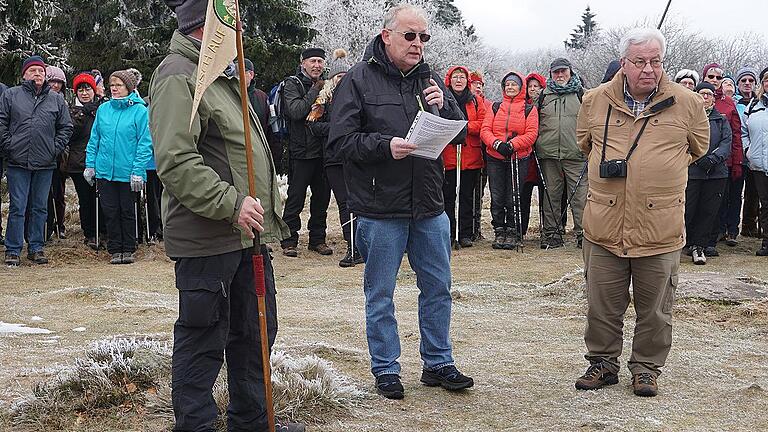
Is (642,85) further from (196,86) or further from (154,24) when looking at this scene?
(154,24)

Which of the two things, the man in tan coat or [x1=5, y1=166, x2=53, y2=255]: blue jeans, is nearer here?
the man in tan coat

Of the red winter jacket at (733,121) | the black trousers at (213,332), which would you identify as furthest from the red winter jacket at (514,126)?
the black trousers at (213,332)

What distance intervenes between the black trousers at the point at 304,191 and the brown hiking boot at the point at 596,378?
227 inches

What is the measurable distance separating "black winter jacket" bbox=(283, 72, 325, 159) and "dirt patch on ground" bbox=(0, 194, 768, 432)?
51.2 inches

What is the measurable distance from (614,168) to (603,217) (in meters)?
0.29

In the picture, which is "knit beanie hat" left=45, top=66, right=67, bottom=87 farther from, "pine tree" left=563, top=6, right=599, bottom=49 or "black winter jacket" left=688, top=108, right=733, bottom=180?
"pine tree" left=563, top=6, right=599, bottom=49

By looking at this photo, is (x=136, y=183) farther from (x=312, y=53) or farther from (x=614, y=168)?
(x=614, y=168)

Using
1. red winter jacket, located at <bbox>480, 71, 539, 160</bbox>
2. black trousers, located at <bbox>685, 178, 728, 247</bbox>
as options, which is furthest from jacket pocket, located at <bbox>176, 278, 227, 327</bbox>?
black trousers, located at <bbox>685, 178, 728, 247</bbox>

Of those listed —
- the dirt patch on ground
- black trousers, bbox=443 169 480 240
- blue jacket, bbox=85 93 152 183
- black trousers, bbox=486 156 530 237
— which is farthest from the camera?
black trousers, bbox=443 169 480 240

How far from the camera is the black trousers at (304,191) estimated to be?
10.8 meters

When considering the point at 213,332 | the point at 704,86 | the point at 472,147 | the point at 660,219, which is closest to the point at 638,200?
the point at 660,219

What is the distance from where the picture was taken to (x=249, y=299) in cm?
407

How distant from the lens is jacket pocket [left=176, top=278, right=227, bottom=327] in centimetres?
382

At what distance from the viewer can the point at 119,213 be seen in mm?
10633
